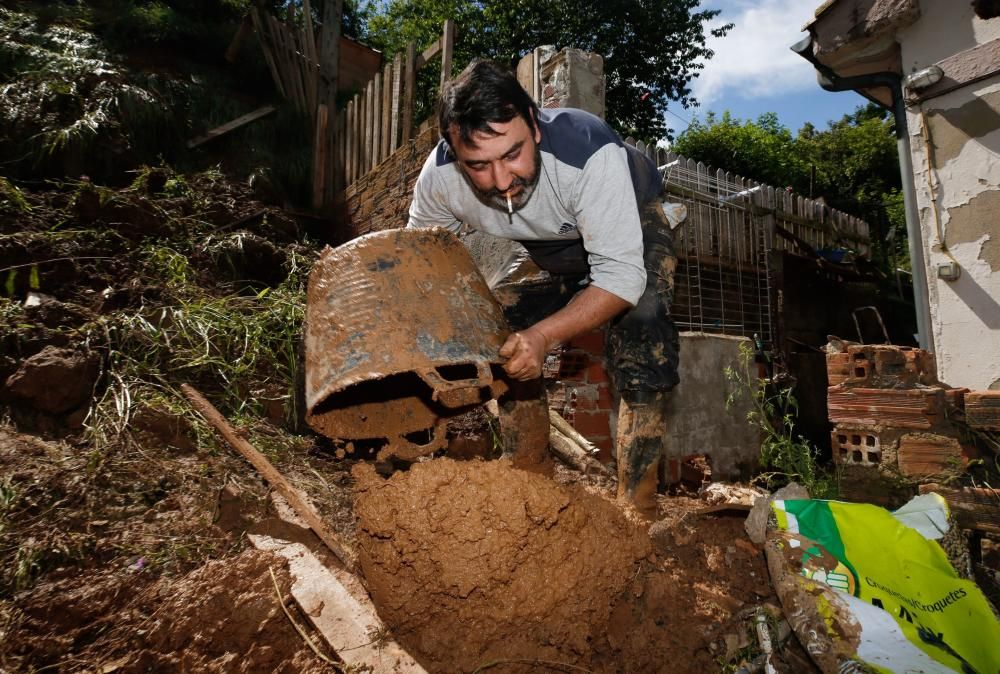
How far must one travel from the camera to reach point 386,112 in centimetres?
506

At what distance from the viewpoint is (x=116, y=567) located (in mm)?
1488

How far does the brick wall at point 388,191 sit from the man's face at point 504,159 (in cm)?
235

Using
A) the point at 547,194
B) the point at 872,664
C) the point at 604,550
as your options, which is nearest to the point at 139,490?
the point at 604,550

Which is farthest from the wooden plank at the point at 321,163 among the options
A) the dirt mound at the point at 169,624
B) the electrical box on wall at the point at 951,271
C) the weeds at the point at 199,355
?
the electrical box on wall at the point at 951,271

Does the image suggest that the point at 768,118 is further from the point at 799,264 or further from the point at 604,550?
the point at 604,550

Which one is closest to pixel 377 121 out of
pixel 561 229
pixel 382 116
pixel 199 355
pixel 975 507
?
pixel 382 116

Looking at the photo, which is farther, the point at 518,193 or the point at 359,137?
the point at 359,137

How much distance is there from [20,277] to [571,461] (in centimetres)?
294

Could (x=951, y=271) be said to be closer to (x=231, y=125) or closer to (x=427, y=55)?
(x=427, y=55)

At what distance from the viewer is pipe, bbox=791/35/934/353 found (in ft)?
12.4

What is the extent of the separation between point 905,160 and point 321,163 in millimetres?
5685

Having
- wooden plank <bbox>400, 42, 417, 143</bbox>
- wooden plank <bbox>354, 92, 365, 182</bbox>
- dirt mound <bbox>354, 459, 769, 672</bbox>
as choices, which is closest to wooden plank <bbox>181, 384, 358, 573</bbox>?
dirt mound <bbox>354, 459, 769, 672</bbox>

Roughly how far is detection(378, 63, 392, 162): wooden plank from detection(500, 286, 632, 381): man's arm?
13.0 feet

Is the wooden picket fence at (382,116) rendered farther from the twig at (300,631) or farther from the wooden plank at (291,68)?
the twig at (300,631)
